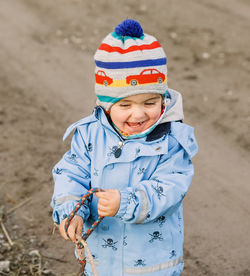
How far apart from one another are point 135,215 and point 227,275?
1.71m

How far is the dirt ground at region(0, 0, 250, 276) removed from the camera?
3.88 metres

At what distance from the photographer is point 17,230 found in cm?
402

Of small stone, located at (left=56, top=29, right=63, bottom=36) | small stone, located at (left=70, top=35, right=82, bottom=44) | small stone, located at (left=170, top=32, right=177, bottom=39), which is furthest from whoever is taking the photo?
small stone, located at (left=56, top=29, right=63, bottom=36)

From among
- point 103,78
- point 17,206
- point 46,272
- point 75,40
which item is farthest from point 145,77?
point 75,40

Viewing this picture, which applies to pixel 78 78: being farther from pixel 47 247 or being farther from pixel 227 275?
pixel 227 275

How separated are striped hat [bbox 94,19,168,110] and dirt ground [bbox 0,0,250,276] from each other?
182 cm

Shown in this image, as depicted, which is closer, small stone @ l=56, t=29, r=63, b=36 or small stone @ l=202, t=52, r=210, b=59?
small stone @ l=202, t=52, r=210, b=59

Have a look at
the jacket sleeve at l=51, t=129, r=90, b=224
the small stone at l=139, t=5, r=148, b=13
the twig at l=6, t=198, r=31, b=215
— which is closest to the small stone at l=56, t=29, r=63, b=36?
the small stone at l=139, t=5, r=148, b=13

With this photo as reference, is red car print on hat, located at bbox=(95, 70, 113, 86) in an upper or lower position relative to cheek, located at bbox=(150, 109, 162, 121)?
upper

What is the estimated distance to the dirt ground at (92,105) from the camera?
3877 mm

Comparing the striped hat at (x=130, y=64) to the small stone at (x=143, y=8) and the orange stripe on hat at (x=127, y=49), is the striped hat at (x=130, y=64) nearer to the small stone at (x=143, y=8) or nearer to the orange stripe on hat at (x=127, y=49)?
the orange stripe on hat at (x=127, y=49)

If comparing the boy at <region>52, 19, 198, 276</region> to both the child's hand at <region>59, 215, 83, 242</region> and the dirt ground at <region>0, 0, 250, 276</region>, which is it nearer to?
the child's hand at <region>59, 215, 83, 242</region>

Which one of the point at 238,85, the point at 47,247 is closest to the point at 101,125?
the point at 47,247

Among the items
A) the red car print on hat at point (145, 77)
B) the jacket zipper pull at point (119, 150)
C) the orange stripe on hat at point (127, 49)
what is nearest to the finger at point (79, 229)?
the jacket zipper pull at point (119, 150)
